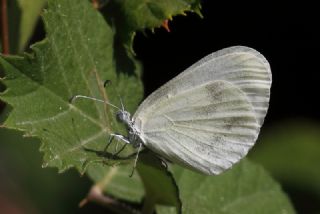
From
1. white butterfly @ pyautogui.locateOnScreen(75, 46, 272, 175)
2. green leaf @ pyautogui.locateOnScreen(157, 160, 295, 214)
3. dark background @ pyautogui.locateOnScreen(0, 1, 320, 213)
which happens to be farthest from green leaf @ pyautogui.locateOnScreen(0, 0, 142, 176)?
dark background @ pyautogui.locateOnScreen(0, 1, 320, 213)

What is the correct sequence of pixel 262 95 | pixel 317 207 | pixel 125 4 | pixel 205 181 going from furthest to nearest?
pixel 317 207
pixel 205 181
pixel 262 95
pixel 125 4

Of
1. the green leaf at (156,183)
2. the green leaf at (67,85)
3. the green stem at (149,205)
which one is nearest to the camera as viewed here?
the green leaf at (67,85)

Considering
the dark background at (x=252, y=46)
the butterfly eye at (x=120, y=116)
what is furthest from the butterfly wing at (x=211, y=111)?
the dark background at (x=252, y=46)

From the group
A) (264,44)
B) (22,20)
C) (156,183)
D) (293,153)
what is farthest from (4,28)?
(264,44)

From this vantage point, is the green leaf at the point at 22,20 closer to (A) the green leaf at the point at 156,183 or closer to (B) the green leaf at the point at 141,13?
(B) the green leaf at the point at 141,13

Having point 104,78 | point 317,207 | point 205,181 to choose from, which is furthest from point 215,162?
point 317,207

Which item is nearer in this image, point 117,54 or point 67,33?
point 67,33

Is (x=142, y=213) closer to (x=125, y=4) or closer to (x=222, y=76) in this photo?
(x=222, y=76)
